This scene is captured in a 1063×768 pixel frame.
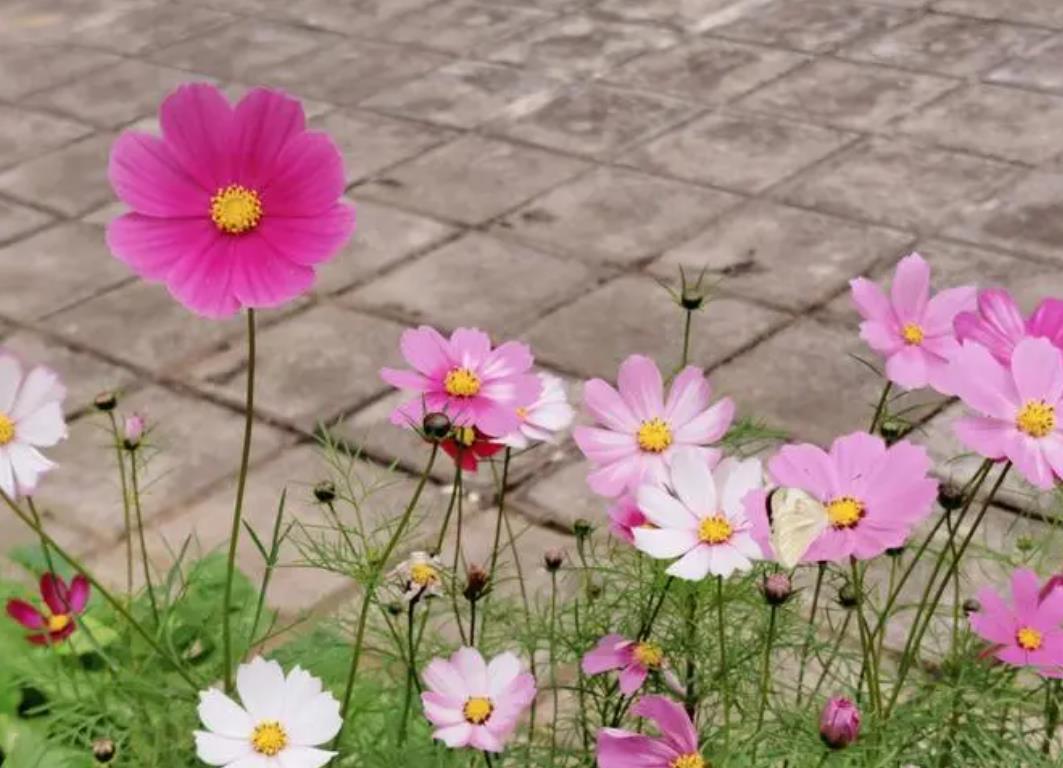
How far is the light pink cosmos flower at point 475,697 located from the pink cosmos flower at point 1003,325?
1.04ft

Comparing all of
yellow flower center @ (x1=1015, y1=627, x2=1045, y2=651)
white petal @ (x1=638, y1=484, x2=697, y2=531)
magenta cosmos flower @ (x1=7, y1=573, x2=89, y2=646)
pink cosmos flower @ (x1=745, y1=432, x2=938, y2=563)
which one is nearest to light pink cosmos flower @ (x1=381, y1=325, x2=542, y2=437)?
white petal @ (x1=638, y1=484, x2=697, y2=531)

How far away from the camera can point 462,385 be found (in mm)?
1076

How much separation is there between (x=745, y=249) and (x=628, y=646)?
2656 millimetres

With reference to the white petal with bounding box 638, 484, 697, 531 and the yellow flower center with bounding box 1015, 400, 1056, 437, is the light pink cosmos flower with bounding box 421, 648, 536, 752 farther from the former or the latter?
the yellow flower center with bounding box 1015, 400, 1056, 437

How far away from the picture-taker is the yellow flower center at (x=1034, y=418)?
892 mm

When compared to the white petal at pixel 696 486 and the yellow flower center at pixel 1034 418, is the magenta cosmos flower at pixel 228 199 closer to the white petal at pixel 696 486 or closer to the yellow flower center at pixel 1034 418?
the white petal at pixel 696 486

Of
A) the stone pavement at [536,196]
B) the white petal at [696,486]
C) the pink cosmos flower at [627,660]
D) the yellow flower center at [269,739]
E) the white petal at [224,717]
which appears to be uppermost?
the white petal at [696,486]

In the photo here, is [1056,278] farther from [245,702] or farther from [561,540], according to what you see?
[245,702]

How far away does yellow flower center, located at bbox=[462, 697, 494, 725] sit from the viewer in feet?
3.34

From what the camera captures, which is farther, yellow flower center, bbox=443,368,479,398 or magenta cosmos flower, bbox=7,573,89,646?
magenta cosmos flower, bbox=7,573,89,646

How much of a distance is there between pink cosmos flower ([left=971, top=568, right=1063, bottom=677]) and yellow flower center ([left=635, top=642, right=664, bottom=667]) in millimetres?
191

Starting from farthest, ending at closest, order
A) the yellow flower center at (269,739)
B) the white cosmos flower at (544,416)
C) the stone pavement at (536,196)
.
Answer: the stone pavement at (536,196), the white cosmos flower at (544,416), the yellow flower center at (269,739)

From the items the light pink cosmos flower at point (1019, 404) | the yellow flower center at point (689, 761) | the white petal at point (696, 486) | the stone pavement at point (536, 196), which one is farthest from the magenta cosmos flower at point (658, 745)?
the stone pavement at point (536, 196)

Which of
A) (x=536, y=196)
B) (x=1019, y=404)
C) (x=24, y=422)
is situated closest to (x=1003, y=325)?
(x=1019, y=404)
